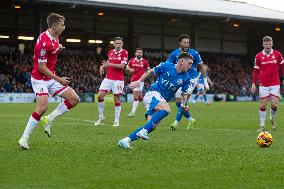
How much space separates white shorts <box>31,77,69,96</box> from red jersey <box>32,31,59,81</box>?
0.09m

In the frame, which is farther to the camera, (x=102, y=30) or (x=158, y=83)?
(x=102, y=30)

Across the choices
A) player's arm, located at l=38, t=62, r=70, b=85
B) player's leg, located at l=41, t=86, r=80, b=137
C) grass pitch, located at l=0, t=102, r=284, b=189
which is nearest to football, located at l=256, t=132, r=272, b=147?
grass pitch, located at l=0, t=102, r=284, b=189

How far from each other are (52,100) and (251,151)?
1132 inches

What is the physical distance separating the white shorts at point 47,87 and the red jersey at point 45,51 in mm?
85

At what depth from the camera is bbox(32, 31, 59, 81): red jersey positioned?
438 inches

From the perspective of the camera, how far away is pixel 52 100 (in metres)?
38.7

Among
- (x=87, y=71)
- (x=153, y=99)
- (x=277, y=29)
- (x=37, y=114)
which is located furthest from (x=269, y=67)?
(x=277, y=29)

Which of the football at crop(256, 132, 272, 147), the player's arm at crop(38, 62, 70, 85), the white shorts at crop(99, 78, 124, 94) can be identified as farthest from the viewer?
the white shorts at crop(99, 78, 124, 94)

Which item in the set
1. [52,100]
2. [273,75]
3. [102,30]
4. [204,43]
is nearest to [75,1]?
[52,100]

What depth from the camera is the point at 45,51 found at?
11.2m

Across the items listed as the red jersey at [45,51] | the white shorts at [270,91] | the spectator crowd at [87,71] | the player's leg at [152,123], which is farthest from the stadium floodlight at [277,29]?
the red jersey at [45,51]

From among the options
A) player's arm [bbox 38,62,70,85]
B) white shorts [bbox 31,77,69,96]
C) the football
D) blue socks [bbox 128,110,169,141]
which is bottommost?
the football

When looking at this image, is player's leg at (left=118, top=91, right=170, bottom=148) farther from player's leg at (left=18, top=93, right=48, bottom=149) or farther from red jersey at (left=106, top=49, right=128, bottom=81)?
red jersey at (left=106, top=49, right=128, bottom=81)

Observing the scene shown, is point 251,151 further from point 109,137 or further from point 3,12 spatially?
point 3,12
